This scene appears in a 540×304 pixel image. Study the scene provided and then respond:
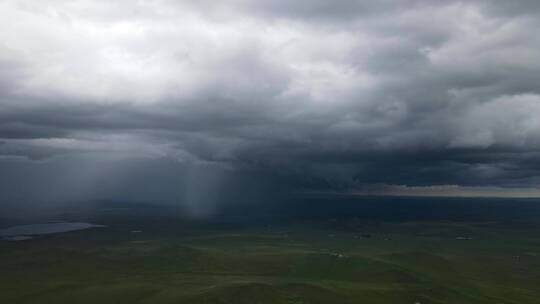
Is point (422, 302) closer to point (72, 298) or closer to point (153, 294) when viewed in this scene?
point (153, 294)

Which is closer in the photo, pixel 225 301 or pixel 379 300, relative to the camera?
pixel 225 301

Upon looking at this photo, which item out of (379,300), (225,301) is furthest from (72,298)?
(379,300)

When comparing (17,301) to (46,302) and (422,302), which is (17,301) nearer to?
(46,302)

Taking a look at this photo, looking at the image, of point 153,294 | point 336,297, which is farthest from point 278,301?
point 153,294

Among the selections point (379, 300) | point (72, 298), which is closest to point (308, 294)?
point (379, 300)

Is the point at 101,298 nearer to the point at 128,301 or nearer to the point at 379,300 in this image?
the point at 128,301

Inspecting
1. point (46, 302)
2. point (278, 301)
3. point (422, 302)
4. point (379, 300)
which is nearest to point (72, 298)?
point (46, 302)
